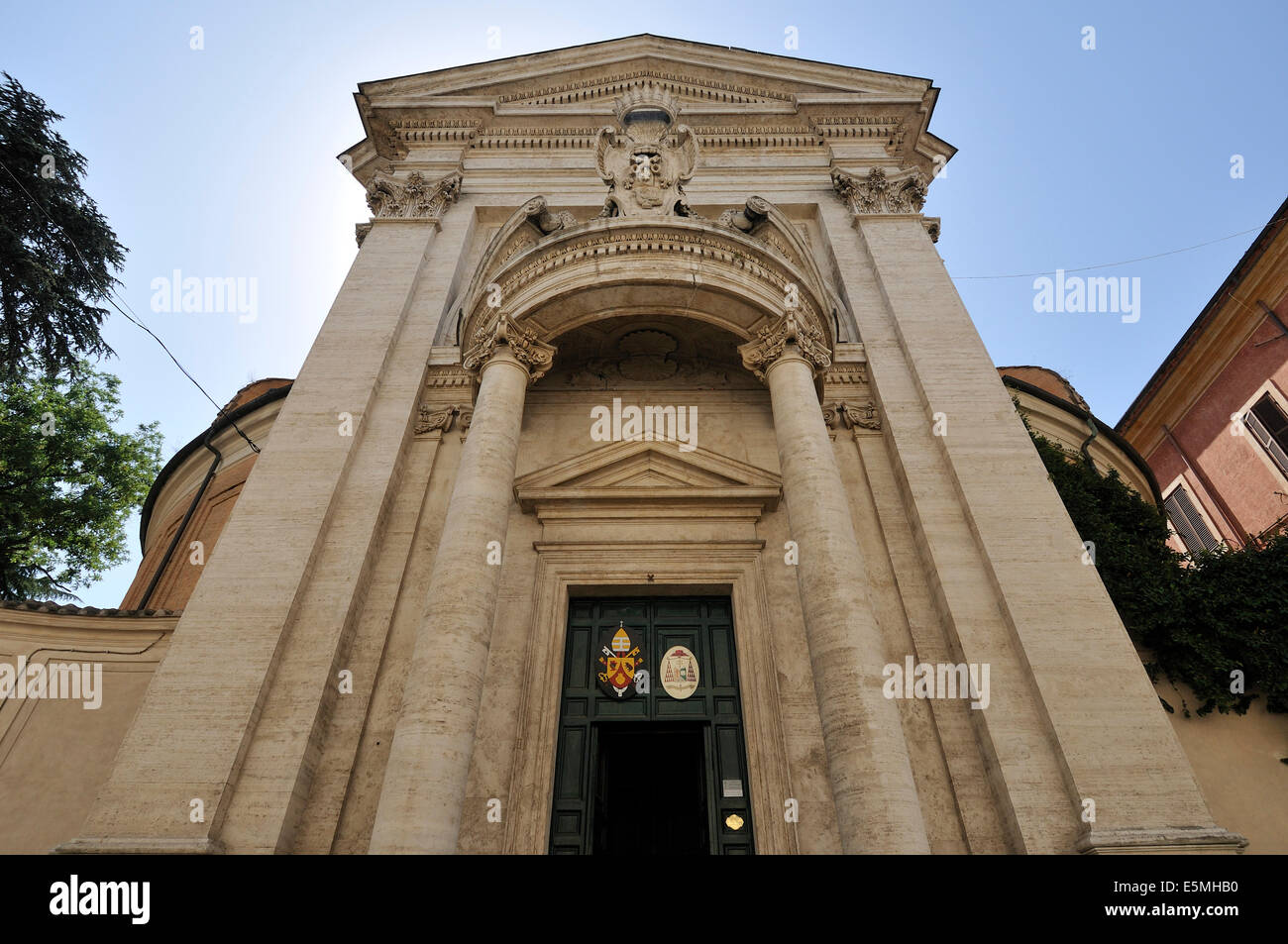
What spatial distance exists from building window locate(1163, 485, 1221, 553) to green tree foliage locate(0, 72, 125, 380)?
84.3 feet

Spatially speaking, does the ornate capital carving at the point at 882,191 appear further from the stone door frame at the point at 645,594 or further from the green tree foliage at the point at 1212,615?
the stone door frame at the point at 645,594

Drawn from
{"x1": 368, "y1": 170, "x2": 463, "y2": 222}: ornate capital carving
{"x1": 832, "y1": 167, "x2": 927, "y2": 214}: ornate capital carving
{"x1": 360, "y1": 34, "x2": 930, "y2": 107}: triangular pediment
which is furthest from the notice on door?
{"x1": 360, "y1": 34, "x2": 930, "y2": 107}: triangular pediment

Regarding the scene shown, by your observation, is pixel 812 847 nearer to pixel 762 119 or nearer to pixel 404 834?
pixel 404 834

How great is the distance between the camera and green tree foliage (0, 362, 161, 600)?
1970 centimetres

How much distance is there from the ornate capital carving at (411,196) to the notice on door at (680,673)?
8180 millimetres

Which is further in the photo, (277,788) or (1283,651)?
(1283,651)

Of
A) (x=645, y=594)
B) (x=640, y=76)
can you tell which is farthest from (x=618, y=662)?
(x=640, y=76)

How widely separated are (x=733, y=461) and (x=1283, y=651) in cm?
657

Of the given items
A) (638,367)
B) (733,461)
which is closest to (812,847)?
(733,461)

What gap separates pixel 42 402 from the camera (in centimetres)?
2112

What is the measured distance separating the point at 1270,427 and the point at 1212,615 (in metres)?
13.6

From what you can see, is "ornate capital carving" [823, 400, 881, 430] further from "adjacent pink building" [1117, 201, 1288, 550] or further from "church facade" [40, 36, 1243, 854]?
"adjacent pink building" [1117, 201, 1288, 550]

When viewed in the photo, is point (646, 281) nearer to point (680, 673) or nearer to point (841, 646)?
point (680, 673)

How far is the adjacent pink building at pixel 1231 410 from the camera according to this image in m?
17.9
